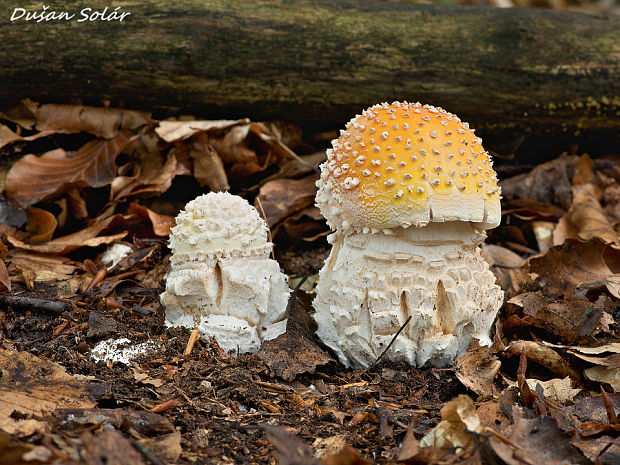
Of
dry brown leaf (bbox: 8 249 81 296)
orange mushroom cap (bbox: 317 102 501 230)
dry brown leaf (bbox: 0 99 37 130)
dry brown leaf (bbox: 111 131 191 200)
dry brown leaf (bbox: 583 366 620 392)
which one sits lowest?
dry brown leaf (bbox: 583 366 620 392)

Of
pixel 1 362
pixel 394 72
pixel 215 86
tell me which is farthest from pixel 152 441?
pixel 394 72

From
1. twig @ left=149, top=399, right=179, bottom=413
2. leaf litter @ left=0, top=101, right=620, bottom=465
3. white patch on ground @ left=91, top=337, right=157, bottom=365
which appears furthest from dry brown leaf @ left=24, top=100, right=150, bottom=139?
twig @ left=149, top=399, right=179, bottom=413

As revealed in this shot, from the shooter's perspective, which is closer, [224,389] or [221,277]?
[224,389]

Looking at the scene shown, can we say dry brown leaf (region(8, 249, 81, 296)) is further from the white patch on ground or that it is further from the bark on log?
the bark on log

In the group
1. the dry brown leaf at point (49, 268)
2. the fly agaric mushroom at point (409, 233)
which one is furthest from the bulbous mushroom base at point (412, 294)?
the dry brown leaf at point (49, 268)

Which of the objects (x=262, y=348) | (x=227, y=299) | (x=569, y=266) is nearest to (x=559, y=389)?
(x=569, y=266)

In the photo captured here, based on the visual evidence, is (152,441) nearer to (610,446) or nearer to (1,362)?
(1,362)

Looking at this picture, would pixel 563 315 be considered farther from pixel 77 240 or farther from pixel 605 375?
pixel 77 240
